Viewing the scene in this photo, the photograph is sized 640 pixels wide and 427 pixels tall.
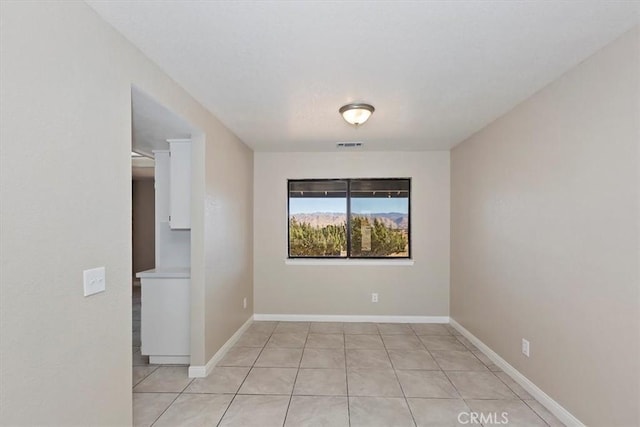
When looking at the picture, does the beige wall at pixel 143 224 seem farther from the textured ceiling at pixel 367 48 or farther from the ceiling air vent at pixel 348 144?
the textured ceiling at pixel 367 48

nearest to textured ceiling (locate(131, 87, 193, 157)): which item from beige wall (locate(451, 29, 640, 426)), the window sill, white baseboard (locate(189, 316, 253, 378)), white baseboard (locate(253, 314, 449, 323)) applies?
white baseboard (locate(189, 316, 253, 378))

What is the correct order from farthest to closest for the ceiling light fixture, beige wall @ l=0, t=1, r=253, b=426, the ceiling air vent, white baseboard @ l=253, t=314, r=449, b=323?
white baseboard @ l=253, t=314, r=449, b=323 < the ceiling air vent < the ceiling light fixture < beige wall @ l=0, t=1, r=253, b=426

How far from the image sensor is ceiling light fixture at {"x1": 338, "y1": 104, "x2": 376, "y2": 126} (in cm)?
266

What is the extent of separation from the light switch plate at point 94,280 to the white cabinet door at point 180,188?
1.61 metres

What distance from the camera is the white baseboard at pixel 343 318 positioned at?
14.4 feet

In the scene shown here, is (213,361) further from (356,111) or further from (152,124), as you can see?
(356,111)

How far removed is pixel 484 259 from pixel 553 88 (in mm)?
1767

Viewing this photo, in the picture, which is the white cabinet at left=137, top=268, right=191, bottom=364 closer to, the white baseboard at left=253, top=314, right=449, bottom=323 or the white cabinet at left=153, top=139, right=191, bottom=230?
the white cabinet at left=153, top=139, right=191, bottom=230

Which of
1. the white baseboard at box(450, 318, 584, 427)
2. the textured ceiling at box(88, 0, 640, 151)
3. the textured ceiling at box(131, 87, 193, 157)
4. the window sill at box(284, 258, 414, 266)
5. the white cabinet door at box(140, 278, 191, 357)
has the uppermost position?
the textured ceiling at box(88, 0, 640, 151)

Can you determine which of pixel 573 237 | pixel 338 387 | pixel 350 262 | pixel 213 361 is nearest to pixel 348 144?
pixel 350 262

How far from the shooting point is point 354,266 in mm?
4461

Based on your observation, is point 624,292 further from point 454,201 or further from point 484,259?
point 454,201

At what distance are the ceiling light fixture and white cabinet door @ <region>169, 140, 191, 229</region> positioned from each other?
1.57m

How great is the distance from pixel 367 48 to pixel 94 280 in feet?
6.25
